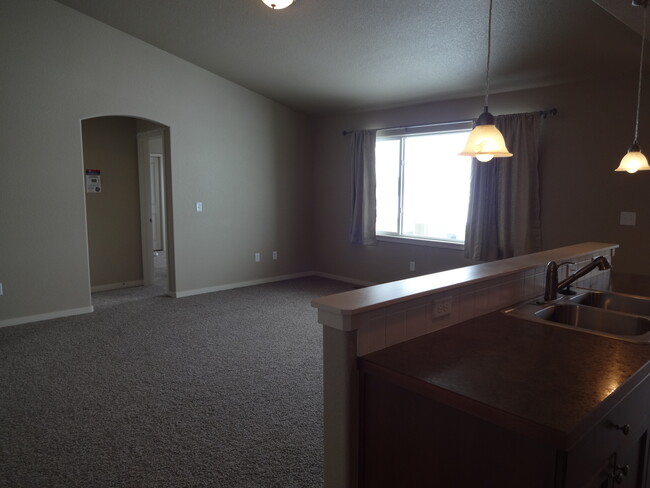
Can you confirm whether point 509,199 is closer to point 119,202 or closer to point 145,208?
point 145,208

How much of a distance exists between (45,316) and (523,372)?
4833mm

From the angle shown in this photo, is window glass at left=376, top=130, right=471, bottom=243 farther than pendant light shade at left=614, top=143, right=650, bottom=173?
Yes

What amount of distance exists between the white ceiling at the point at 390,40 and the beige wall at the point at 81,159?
0.32 m

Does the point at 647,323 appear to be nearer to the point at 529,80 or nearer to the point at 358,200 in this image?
the point at 529,80

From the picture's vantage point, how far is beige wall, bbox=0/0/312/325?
4.40m

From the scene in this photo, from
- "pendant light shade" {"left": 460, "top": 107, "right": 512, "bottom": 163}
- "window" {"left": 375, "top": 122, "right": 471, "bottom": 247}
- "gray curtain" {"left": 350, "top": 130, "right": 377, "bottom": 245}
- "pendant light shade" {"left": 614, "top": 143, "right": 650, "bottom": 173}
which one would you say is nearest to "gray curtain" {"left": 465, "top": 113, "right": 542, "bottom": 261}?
"window" {"left": 375, "top": 122, "right": 471, "bottom": 247}

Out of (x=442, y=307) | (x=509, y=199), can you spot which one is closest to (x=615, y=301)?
(x=442, y=307)

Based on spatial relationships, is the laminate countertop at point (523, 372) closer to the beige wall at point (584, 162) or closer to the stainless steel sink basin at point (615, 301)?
the stainless steel sink basin at point (615, 301)

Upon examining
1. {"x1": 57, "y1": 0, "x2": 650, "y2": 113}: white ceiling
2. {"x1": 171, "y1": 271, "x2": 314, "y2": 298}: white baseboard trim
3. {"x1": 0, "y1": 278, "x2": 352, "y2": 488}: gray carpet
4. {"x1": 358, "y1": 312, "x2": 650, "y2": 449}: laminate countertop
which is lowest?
{"x1": 0, "y1": 278, "x2": 352, "y2": 488}: gray carpet

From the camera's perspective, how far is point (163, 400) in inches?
117

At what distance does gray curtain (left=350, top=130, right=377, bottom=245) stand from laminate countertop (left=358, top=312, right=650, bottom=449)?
4.47m

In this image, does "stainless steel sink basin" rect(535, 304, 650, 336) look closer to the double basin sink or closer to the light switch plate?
the double basin sink

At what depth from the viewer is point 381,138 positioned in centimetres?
611

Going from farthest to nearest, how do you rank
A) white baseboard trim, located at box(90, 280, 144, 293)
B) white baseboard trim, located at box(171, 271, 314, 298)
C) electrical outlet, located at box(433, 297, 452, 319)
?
white baseboard trim, located at box(90, 280, 144, 293) → white baseboard trim, located at box(171, 271, 314, 298) → electrical outlet, located at box(433, 297, 452, 319)
